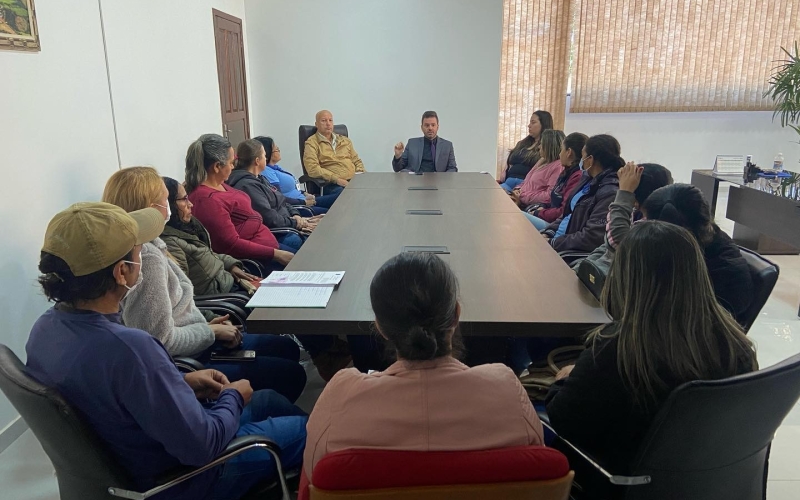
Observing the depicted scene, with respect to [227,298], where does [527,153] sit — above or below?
above

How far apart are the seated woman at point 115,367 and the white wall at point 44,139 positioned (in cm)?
132

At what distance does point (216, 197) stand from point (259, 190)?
72cm

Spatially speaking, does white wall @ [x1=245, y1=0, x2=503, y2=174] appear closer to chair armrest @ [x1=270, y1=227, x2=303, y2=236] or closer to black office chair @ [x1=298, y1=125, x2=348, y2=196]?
black office chair @ [x1=298, y1=125, x2=348, y2=196]

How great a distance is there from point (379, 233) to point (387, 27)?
4555 millimetres

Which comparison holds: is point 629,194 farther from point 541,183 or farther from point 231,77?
point 231,77

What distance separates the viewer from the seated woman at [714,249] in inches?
78.0

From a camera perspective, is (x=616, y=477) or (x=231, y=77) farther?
(x=231, y=77)

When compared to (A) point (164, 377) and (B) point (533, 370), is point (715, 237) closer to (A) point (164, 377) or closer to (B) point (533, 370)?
(B) point (533, 370)

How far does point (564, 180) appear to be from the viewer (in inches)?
157

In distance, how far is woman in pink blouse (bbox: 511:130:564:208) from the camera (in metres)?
4.50

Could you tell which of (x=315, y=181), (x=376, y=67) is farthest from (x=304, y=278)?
(x=376, y=67)

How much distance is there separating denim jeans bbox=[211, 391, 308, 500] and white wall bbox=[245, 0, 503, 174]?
18.2ft

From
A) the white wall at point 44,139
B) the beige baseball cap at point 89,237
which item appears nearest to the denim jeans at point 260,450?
the beige baseball cap at point 89,237

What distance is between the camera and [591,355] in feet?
4.47
